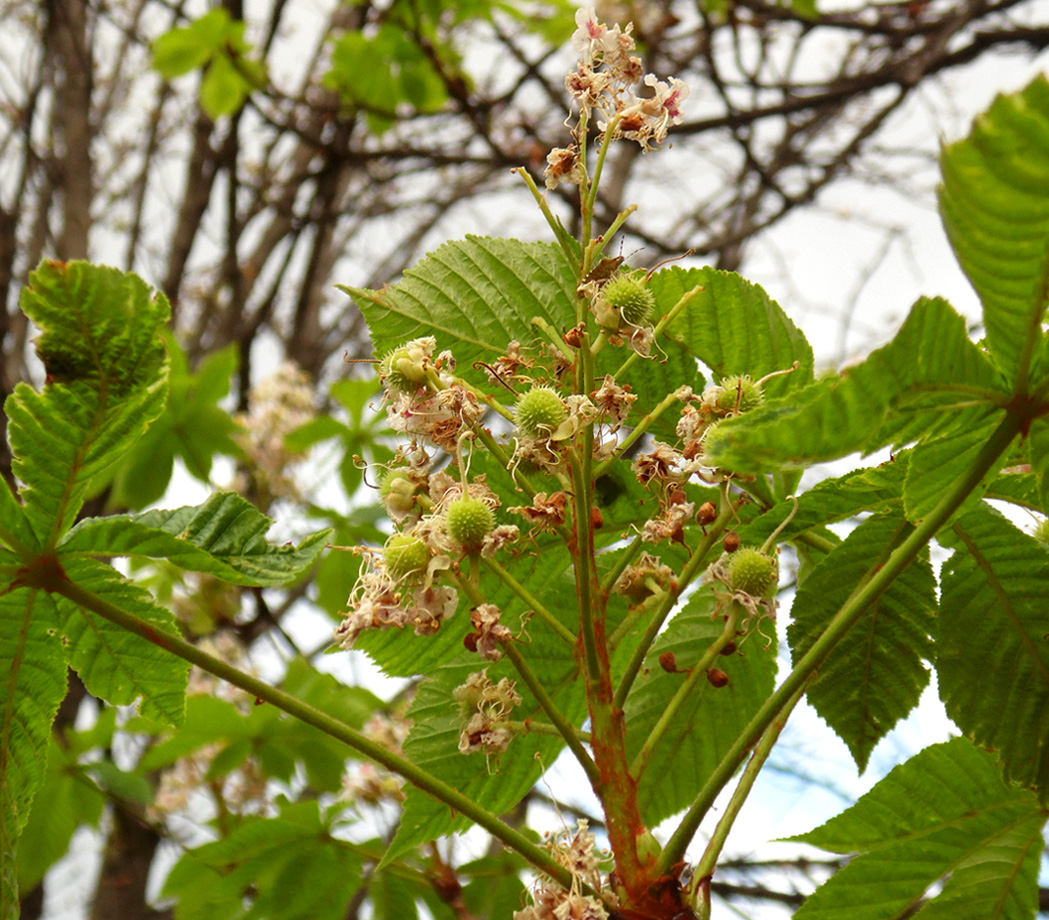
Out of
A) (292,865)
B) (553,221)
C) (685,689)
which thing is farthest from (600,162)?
(292,865)

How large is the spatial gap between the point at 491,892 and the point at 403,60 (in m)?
3.00

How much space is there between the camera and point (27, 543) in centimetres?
88

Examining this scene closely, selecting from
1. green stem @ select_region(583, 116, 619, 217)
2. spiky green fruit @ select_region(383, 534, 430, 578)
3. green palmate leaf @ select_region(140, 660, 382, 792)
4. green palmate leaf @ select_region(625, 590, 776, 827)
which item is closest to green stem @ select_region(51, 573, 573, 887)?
spiky green fruit @ select_region(383, 534, 430, 578)

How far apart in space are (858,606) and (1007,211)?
0.99 ft

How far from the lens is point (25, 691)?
955mm

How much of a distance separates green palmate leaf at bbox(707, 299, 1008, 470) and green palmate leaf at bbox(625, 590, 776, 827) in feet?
1.56

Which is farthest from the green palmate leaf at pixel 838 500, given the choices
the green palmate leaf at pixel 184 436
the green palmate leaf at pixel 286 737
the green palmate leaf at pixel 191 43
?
the green palmate leaf at pixel 191 43

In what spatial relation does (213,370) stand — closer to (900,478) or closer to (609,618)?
(609,618)

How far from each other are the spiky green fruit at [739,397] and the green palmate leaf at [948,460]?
6.0 inches

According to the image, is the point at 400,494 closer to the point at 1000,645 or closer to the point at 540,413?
the point at 540,413

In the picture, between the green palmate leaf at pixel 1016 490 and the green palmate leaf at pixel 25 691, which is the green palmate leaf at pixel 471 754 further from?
the green palmate leaf at pixel 1016 490

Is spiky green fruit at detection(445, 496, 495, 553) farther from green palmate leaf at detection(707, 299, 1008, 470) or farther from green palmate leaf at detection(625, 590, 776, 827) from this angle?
green palmate leaf at detection(625, 590, 776, 827)

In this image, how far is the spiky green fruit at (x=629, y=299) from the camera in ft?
2.88

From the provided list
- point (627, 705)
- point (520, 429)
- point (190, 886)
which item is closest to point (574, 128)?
point (520, 429)
